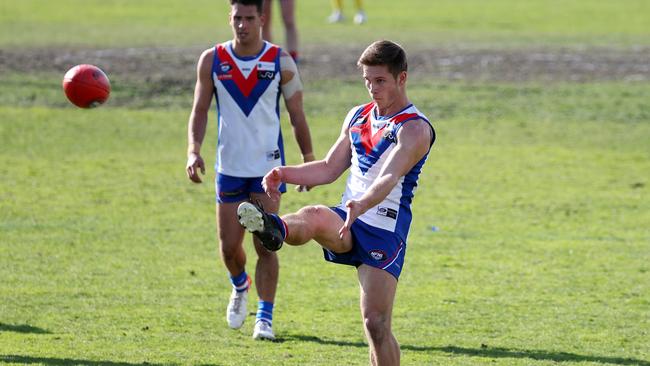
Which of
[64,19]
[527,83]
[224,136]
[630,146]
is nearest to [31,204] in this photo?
[224,136]

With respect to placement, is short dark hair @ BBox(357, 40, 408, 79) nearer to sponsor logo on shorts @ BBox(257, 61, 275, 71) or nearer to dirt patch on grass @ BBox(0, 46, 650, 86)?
sponsor logo on shorts @ BBox(257, 61, 275, 71)

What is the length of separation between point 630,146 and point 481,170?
2956mm

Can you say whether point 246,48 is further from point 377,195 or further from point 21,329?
point 377,195

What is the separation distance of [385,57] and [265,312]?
2879 mm

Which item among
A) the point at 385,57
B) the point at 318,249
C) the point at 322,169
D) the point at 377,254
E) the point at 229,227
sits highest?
the point at 385,57

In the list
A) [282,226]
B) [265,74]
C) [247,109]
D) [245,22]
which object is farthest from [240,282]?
[282,226]

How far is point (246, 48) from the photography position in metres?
8.83

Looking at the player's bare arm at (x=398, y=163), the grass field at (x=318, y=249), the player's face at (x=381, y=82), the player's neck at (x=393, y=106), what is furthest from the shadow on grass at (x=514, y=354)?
the player's face at (x=381, y=82)

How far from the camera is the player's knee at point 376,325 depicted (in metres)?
6.58

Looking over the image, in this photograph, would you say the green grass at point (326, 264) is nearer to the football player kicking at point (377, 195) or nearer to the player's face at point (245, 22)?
the football player kicking at point (377, 195)

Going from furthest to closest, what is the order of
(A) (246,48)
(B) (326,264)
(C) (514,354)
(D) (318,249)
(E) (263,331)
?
(D) (318,249) → (B) (326,264) → (A) (246,48) → (E) (263,331) → (C) (514,354)

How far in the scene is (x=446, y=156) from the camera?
1661 cm

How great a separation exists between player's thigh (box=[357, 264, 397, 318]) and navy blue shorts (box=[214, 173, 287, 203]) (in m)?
2.42

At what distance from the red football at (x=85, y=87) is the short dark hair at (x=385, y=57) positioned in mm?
3076
